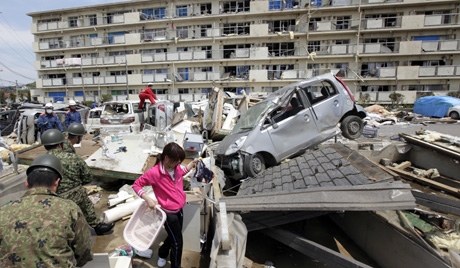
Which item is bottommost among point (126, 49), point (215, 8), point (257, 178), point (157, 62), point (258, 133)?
point (257, 178)

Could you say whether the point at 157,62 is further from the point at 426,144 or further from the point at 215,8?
the point at 426,144

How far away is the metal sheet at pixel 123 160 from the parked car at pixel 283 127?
1647 millimetres

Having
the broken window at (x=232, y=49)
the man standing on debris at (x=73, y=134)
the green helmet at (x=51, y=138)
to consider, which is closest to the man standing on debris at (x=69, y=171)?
the green helmet at (x=51, y=138)

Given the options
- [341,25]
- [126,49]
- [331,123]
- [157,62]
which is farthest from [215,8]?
[331,123]

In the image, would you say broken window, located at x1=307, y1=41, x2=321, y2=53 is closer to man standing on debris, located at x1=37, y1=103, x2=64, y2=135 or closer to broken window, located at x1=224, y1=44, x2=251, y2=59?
broken window, located at x1=224, y1=44, x2=251, y2=59

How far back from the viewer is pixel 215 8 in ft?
83.8

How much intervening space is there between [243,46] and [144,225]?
2482 cm

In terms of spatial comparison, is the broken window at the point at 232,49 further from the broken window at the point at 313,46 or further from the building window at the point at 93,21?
the building window at the point at 93,21

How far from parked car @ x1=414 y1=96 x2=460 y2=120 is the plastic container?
18.7 metres

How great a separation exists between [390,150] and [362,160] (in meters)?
3.16

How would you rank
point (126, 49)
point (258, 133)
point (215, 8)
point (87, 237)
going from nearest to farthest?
point (87, 237) → point (258, 133) → point (215, 8) → point (126, 49)

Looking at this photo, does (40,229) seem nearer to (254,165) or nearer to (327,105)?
(254,165)

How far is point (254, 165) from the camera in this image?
5.00 meters

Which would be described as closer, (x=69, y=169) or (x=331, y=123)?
(x=69, y=169)
